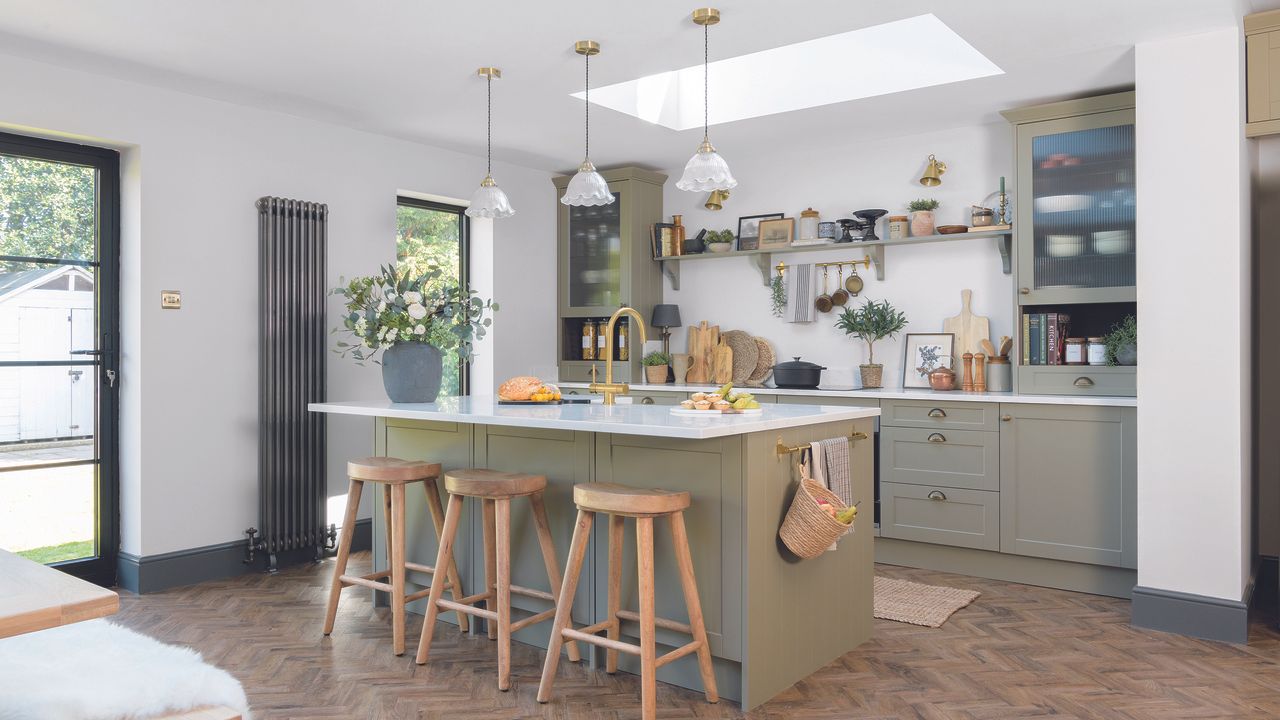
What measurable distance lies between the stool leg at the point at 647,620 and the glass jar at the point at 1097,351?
110 inches

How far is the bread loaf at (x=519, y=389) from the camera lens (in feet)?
13.0

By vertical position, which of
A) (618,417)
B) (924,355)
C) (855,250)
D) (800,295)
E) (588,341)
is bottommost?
(618,417)

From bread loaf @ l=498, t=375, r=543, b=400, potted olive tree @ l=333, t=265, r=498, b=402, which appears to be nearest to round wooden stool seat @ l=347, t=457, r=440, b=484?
bread loaf @ l=498, t=375, r=543, b=400

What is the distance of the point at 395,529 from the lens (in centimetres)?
358

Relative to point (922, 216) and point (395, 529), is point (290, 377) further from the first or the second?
point (922, 216)

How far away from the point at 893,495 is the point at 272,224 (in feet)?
11.9

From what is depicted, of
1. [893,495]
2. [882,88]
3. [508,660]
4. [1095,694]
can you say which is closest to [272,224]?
[508,660]

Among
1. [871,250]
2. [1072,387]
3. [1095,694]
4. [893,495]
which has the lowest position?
[1095,694]

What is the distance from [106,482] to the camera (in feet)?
14.7

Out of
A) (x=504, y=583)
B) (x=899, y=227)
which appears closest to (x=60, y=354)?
(x=504, y=583)

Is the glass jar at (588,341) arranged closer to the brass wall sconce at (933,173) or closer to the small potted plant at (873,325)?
the small potted plant at (873,325)

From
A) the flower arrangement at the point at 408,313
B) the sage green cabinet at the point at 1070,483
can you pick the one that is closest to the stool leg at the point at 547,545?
the flower arrangement at the point at 408,313

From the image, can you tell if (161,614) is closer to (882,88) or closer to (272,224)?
(272,224)

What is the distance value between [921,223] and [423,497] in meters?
3.21
